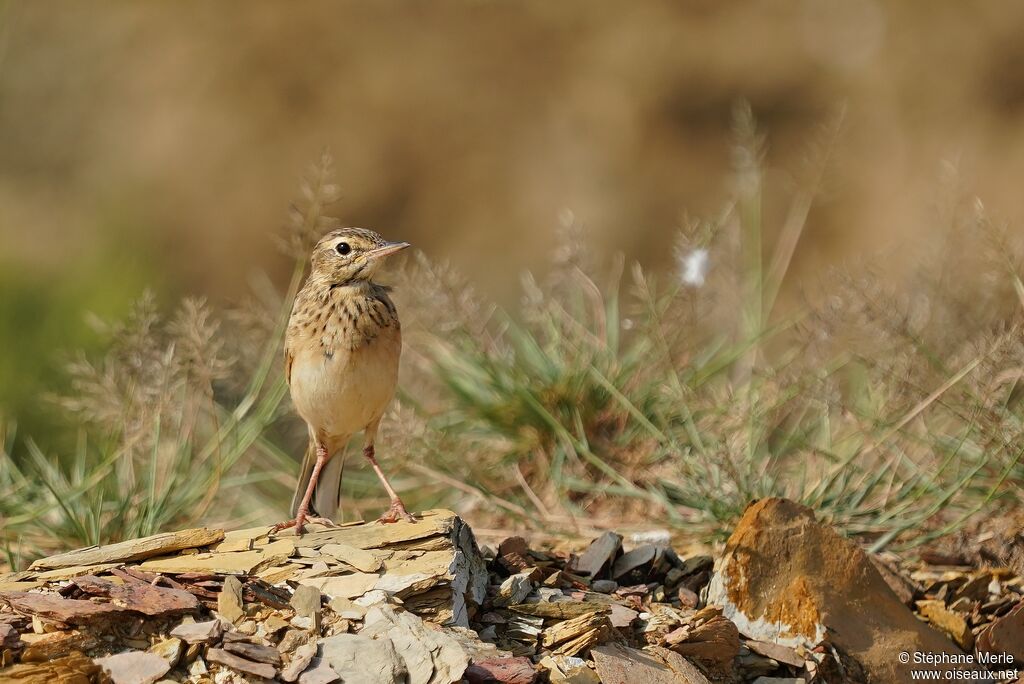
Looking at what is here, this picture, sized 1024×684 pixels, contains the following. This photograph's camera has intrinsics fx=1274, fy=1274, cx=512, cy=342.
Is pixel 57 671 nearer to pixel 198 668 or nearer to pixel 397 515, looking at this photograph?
pixel 198 668

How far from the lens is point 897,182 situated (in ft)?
41.9

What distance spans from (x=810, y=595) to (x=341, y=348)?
6.26 ft

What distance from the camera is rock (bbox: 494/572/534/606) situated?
Answer: 420cm

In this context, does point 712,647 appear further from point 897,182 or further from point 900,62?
point 900,62

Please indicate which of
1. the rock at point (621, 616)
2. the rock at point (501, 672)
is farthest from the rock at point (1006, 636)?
the rock at point (501, 672)

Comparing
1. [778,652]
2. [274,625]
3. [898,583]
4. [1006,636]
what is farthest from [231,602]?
[1006,636]

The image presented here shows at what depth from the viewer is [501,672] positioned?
12.0ft

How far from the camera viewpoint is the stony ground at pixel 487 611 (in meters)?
3.61

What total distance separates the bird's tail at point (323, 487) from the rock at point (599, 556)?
111cm

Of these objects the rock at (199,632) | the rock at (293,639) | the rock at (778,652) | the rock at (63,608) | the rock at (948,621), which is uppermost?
the rock at (63,608)

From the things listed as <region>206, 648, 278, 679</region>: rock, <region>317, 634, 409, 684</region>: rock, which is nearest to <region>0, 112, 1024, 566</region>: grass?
<region>206, 648, 278, 679</region>: rock

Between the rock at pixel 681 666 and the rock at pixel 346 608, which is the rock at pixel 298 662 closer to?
the rock at pixel 346 608

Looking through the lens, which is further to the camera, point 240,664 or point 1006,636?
point 1006,636

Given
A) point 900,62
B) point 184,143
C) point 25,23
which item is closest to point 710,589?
point 900,62
